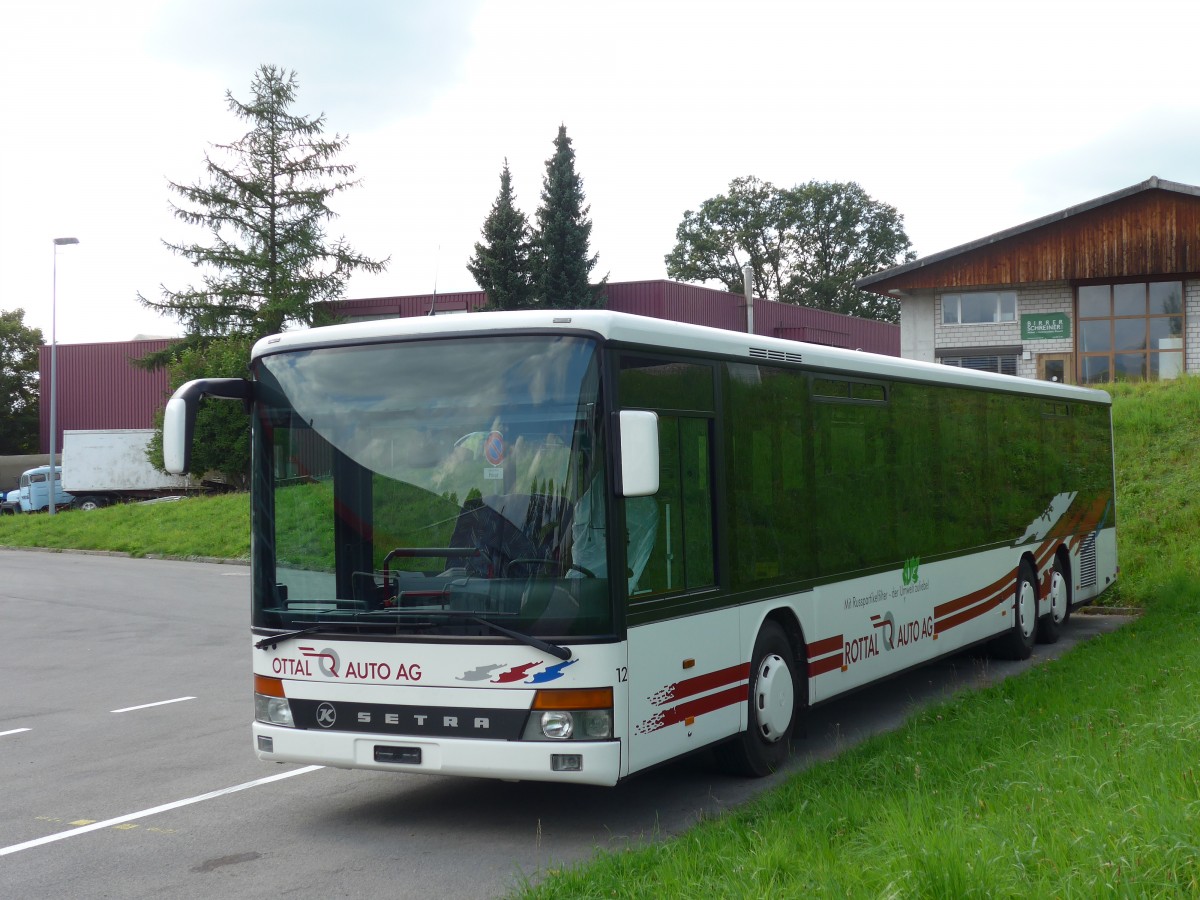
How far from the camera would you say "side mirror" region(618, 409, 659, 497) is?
6430 millimetres

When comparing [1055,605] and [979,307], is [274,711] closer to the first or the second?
[1055,605]

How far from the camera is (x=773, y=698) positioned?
325 inches

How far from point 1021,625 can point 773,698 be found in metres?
5.97

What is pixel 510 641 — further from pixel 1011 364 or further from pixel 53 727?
pixel 1011 364

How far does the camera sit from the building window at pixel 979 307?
4219 cm

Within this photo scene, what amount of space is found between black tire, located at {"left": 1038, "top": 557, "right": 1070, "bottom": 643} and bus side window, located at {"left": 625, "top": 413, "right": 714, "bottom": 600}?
790cm

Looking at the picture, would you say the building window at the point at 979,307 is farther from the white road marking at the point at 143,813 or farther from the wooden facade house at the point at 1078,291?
the white road marking at the point at 143,813

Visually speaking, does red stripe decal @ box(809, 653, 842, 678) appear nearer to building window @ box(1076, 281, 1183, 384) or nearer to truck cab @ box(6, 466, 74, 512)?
building window @ box(1076, 281, 1183, 384)

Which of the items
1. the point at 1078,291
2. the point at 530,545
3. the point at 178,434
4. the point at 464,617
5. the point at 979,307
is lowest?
the point at 464,617

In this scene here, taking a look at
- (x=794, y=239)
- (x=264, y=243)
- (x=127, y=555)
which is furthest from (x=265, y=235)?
(x=794, y=239)

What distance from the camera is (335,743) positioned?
7047mm

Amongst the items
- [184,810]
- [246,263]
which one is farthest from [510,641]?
[246,263]

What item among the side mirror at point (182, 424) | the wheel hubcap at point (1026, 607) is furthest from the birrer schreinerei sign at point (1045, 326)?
the side mirror at point (182, 424)

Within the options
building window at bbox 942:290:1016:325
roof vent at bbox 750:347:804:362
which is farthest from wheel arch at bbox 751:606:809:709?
building window at bbox 942:290:1016:325
